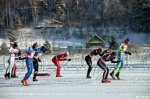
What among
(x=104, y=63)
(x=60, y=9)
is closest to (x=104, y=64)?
(x=104, y=63)

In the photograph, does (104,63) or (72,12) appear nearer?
(104,63)

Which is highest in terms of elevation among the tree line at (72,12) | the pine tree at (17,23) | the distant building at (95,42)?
the tree line at (72,12)

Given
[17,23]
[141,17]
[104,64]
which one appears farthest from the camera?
[17,23]

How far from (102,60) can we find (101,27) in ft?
170

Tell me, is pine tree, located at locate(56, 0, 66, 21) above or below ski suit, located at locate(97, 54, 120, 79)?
above

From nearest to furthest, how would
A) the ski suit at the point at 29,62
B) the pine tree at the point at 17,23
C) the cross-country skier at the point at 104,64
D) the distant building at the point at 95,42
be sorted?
1. the ski suit at the point at 29,62
2. the cross-country skier at the point at 104,64
3. the distant building at the point at 95,42
4. the pine tree at the point at 17,23

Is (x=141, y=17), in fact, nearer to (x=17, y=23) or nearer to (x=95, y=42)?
(x=95, y=42)

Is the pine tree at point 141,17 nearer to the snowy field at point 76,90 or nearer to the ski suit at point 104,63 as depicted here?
the ski suit at point 104,63

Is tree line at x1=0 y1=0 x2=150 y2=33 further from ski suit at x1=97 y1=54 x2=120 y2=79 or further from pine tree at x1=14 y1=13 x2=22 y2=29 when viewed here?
ski suit at x1=97 y1=54 x2=120 y2=79

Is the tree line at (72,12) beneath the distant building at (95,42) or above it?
above

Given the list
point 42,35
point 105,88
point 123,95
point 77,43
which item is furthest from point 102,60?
point 42,35

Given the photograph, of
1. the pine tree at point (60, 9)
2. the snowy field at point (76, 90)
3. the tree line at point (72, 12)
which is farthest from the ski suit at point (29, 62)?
the pine tree at point (60, 9)

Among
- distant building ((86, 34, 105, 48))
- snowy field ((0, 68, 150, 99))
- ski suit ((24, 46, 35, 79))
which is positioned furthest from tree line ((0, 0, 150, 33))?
ski suit ((24, 46, 35, 79))

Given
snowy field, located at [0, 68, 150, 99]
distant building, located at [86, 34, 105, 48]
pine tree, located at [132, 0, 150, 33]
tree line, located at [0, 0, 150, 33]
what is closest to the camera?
snowy field, located at [0, 68, 150, 99]
